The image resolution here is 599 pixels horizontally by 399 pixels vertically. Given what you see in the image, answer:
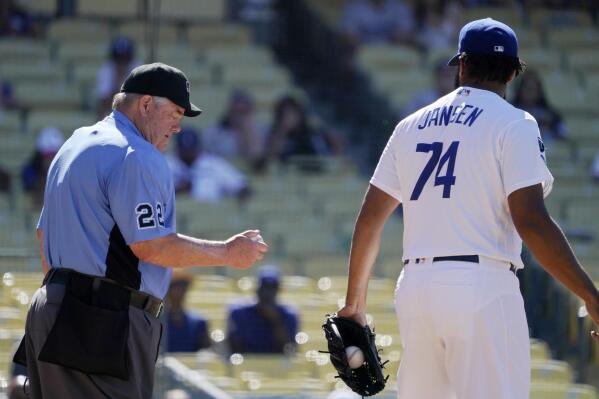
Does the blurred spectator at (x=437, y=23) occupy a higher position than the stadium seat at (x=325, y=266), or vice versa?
the blurred spectator at (x=437, y=23)

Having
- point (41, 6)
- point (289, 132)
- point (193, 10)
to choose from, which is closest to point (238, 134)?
point (289, 132)

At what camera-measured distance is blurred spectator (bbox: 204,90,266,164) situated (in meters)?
11.9

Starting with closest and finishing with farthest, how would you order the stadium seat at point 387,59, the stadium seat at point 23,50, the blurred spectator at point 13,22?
the stadium seat at point 23,50
the blurred spectator at point 13,22
the stadium seat at point 387,59

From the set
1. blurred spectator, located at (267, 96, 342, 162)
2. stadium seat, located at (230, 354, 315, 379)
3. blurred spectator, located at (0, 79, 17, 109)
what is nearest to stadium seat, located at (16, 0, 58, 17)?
blurred spectator, located at (0, 79, 17, 109)

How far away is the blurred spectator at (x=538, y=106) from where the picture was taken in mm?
11891

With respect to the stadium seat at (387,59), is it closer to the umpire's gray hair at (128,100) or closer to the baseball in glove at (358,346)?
the baseball in glove at (358,346)

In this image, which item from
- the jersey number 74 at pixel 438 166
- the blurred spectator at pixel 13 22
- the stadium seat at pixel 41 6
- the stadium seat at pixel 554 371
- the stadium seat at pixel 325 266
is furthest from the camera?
the stadium seat at pixel 41 6

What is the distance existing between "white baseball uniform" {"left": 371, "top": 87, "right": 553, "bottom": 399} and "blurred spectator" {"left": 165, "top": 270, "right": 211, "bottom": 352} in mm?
3372

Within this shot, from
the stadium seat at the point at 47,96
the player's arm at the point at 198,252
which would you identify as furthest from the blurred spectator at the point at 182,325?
the stadium seat at the point at 47,96

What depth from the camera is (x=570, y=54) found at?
47.8 feet

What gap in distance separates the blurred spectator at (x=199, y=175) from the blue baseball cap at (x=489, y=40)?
637cm

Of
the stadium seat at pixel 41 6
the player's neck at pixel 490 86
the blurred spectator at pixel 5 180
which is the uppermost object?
the player's neck at pixel 490 86

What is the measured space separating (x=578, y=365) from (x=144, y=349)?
3592mm

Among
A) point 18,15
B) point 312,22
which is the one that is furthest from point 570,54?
point 18,15
